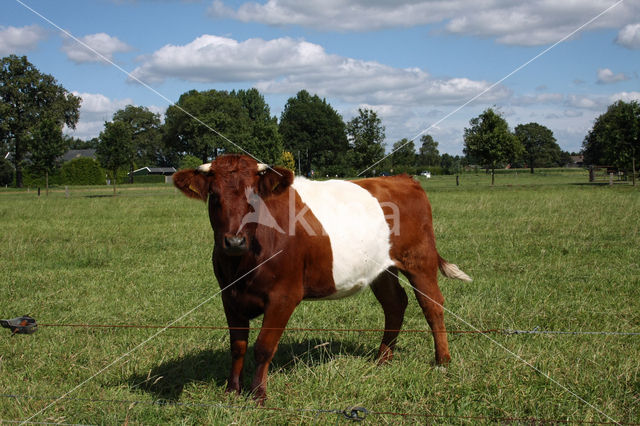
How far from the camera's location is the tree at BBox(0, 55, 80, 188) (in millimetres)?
75188

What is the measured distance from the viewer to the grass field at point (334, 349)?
4.37 meters

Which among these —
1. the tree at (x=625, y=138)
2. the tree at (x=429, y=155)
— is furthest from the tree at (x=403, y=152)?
the tree at (x=429, y=155)

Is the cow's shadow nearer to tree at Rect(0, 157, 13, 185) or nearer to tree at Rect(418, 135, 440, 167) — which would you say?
tree at Rect(0, 157, 13, 185)

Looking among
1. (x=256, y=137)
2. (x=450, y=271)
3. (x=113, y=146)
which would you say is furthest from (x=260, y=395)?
(x=113, y=146)

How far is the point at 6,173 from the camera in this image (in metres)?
81.5

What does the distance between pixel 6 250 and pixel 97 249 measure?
216 centimetres

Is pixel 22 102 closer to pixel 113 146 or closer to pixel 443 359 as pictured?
pixel 113 146

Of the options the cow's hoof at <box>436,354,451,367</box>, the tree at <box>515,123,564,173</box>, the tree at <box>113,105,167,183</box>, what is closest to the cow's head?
the cow's hoof at <box>436,354,451,367</box>

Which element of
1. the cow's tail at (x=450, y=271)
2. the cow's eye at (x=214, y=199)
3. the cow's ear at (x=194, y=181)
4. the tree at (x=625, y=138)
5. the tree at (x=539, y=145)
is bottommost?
the cow's tail at (x=450, y=271)

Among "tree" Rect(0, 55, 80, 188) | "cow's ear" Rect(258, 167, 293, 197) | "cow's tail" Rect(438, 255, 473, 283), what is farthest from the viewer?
"tree" Rect(0, 55, 80, 188)

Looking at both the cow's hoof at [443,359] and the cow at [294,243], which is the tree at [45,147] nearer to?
the cow at [294,243]

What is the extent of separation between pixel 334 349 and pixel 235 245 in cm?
239

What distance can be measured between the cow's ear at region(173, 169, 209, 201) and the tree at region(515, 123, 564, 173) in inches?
4806

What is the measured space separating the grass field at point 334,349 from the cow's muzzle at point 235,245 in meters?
1.24
